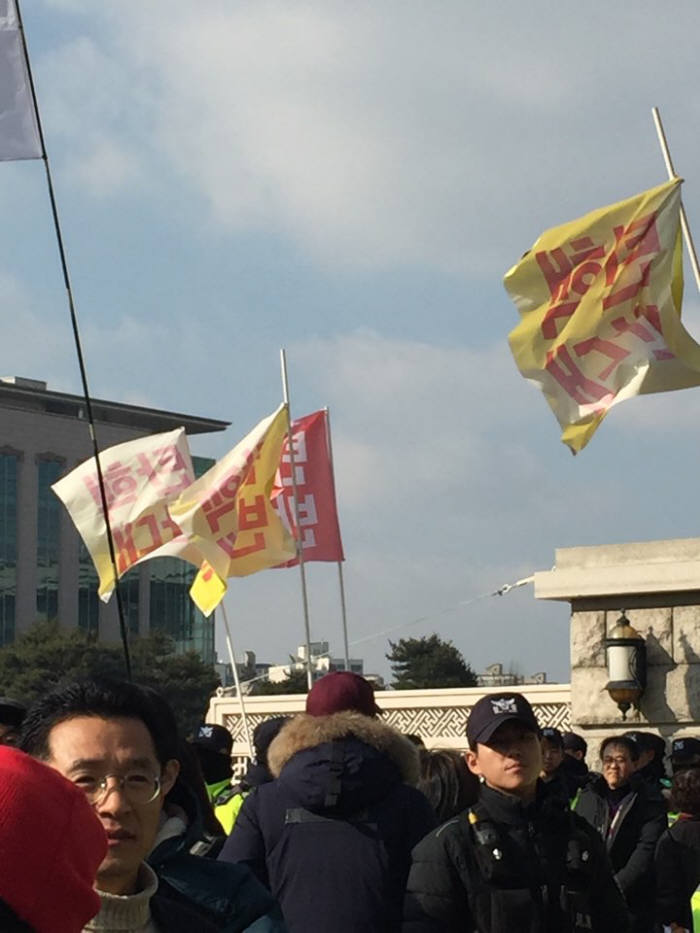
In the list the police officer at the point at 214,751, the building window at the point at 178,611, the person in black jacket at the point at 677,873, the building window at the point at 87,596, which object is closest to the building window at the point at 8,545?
the building window at the point at 87,596

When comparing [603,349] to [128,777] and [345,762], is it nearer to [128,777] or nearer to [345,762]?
[345,762]

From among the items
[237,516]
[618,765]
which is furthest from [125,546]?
[618,765]

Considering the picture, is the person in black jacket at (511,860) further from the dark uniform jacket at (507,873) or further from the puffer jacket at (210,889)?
the puffer jacket at (210,889)

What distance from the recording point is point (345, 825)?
5223 millimetres

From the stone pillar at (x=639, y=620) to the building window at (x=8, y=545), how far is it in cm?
8071

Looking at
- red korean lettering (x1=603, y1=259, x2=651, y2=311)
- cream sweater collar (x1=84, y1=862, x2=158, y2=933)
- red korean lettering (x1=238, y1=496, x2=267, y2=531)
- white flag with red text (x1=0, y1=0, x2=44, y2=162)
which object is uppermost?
white flag with red text (x1=0, y1=0, x2=44, y2=162)

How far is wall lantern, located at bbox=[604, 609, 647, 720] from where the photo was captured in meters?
13.1

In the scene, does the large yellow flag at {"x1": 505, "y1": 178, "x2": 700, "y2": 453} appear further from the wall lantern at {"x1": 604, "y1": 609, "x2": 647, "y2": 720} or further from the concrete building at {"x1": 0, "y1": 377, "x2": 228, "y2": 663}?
the concrete building at {"x1": 0, "y1": 377, "x2": 228, "y2": 663}

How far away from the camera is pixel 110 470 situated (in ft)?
57.5

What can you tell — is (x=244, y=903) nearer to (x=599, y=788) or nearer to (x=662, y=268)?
(x=599, y=788)

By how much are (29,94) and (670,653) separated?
659 centimetres

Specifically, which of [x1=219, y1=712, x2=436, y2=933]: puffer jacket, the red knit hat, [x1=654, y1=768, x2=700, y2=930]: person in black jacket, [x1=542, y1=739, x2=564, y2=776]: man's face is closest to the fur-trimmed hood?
[x1=219, y1=712, x2=436, y2=933]: puffer jacket

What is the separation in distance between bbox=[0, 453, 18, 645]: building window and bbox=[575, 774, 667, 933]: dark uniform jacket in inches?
3403

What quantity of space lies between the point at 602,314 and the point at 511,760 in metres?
7.87
